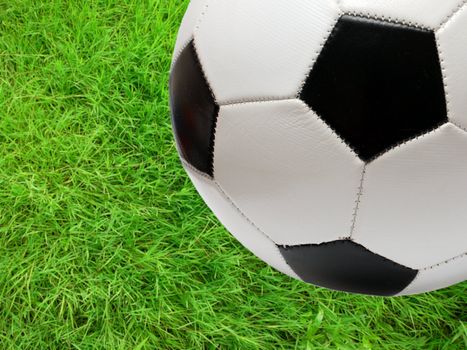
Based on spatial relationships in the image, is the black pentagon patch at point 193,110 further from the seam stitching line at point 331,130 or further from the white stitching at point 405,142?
the white stitching at point 405,142

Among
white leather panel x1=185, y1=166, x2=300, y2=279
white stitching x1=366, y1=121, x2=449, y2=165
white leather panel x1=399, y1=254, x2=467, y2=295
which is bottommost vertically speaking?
white leather panel x1=185, y1=166, x2=300, y2=279

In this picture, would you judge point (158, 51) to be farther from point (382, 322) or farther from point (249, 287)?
point (382, 322)

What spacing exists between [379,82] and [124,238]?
1.44 m

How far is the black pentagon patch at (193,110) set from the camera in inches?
59.7

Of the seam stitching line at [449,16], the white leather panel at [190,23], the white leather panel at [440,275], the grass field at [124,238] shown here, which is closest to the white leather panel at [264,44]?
the white leather panel at [190,23]

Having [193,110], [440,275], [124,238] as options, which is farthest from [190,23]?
[124,238]

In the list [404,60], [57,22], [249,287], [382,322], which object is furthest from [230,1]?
[57,22]

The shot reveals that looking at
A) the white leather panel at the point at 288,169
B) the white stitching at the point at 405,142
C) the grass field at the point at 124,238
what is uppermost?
the white stitching at the point at 405,142

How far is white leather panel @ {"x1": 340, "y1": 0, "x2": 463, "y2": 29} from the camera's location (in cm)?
125

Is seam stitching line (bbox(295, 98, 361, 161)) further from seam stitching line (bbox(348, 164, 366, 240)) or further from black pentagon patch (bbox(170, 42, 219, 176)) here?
black pentagon patch (bbox(170, 42, 219, 176))

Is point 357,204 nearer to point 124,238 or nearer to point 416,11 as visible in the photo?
point 416,11

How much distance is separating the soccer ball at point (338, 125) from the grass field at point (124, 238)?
27.2 inches

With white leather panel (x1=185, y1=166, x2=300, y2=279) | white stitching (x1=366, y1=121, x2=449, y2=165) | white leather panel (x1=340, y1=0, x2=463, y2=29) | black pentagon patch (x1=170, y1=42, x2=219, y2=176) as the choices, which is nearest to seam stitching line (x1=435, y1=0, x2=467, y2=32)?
white leather panel (x1=340, y1=0, x2=463, y2=29)

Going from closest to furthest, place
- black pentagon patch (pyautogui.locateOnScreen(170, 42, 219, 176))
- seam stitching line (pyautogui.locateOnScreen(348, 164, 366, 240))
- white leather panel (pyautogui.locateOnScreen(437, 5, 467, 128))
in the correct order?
white leather panel (pyautogui.locateOnScreen(437, 5, 467, 128)) < seam stitching line (pyautogui.locateOnScreen(348, 164, 366, 240)) < black pentagon patch (pyautogui.locateOnScreen(170, 42, 219, 176))
